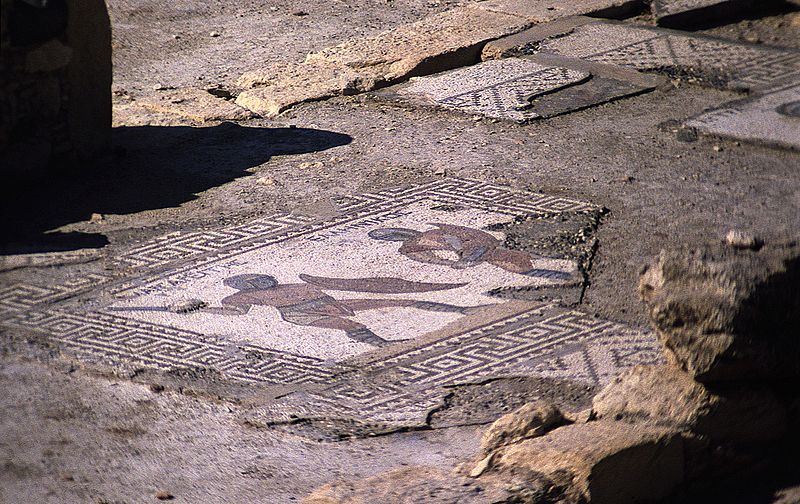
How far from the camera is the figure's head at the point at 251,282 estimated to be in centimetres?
323

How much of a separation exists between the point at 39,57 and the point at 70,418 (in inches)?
70.1

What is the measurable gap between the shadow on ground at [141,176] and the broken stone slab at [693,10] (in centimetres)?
208

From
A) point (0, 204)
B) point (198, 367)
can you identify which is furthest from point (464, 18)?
point (198, 367)

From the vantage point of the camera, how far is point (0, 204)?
381 cm

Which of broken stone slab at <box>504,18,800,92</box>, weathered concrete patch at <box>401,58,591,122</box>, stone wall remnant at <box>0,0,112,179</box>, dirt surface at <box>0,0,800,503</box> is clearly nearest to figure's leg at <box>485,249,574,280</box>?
dirt surface at <box>0,0,800,503</box>

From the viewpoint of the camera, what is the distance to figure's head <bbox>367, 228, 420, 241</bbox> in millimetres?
3559

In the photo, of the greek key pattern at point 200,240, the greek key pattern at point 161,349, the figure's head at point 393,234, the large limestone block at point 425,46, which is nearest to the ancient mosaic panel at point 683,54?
the large limestone block at point 425,46

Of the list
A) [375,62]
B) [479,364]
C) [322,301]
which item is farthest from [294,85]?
[479,364]

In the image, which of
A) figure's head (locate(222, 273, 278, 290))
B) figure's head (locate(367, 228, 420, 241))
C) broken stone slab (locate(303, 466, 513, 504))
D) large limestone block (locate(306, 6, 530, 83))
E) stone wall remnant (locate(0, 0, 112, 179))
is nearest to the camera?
broken stone slab (locate(303, 466, 513, 504))

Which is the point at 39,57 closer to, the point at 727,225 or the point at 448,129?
the point at 448,129

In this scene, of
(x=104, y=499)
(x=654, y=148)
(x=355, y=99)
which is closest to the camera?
(x=104, y=499)

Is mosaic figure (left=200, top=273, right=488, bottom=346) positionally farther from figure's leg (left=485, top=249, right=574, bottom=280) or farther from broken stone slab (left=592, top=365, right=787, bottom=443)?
broken stone slab (left=592, top=365, right=787, bottom=443)

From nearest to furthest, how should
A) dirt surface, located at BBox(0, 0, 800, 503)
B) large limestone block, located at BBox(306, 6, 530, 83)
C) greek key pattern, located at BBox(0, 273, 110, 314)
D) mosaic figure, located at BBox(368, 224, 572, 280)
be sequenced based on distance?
dirt surface, located at BBox(0, 0, 800, 503) → greek key pattern, located at BBox(0, 273, 110, 314) → mosaic figure, located at BBox(368, 224, 572, 280) → large limestone block, located at BBox(306, 6, 530, 83)

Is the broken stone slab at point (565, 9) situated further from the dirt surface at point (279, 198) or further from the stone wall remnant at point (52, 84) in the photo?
the stone wall remnant at point (52, 84)
